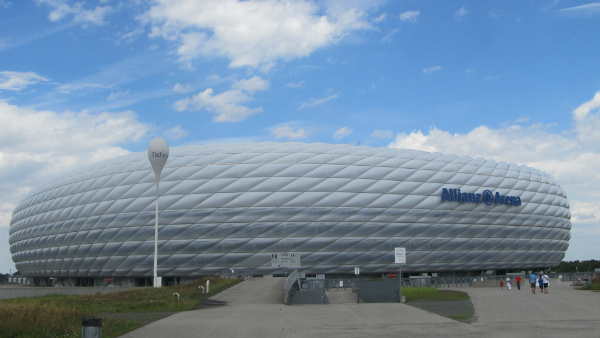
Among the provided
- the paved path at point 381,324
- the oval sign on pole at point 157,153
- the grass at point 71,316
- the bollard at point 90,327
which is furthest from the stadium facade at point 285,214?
the bollard at point 90,327

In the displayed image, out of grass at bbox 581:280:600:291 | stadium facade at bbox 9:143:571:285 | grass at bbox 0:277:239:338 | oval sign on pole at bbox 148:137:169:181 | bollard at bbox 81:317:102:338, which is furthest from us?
stadium facade at bbox 9:143:571:285

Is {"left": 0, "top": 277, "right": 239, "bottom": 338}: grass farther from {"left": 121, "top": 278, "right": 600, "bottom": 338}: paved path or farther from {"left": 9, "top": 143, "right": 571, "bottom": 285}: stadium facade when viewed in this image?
{"left": 9, "top": 143, "right": 571, "bottom": 285}: stadium facade

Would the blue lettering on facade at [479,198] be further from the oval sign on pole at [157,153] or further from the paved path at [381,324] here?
the paved path at [381,324]

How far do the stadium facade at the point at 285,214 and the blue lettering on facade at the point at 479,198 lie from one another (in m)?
0.12

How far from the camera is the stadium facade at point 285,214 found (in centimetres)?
4969

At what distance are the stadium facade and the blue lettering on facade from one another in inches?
4.7

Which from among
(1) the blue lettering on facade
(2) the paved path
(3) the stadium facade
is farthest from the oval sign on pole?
(1) the blue lettering on facade

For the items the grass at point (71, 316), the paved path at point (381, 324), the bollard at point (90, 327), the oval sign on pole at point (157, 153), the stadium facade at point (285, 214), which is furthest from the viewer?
the stadium facade at point (285, 214)

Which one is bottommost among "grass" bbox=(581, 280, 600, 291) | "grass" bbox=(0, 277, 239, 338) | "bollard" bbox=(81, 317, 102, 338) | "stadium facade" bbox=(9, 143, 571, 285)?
"grass" bbox=(581, 280, 600, 291)

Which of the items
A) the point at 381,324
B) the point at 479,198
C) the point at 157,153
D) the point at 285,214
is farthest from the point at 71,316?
the point at 479,198

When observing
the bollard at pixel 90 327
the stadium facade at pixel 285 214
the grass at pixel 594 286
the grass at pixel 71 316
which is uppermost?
the stadium facade at pixel 285 214

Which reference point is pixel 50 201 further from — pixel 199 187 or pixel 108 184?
pixel 199 187

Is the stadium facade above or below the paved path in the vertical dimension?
above

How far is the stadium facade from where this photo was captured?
49.7 metres
